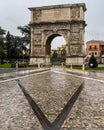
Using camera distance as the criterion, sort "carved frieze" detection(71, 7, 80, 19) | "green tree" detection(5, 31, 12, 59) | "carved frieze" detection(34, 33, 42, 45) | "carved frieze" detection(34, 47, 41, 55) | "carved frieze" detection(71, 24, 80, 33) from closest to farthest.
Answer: "carved frieze" detection(71, 7, 80, 19)
"carved frieze" detection(71, 24, 80, 33)
"carved frieze" detection(34, 47, 41, 55)
"carved frieze" detection(34, 33, 42, 45)
"green tree" detection(5, 31, 12, 59)

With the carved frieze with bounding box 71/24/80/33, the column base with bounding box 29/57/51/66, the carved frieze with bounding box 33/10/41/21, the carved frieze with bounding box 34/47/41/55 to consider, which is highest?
the carved frieze with bounding box 33/10/41/21

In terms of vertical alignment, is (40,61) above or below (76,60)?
below

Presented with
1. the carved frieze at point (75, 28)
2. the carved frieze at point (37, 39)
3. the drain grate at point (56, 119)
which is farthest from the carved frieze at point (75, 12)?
the drain grate at point (56, 119)

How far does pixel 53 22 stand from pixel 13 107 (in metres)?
40.5

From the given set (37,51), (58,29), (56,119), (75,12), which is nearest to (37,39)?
(37,51)

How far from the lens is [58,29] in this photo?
46.7 meters

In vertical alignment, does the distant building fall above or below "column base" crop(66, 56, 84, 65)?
above

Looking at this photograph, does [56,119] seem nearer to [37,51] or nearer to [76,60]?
[76,60]

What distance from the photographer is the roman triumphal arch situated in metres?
45.2

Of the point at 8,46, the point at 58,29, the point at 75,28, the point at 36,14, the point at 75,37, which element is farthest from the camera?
the point at 8,46

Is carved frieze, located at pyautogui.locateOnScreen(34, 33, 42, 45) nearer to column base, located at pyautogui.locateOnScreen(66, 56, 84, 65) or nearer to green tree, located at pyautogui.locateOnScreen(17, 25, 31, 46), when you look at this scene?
column base, located at pyautogui.locateOnScreen(66, 56, 84, 65)

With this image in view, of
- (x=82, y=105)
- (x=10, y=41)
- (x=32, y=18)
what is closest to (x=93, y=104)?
(x=82, y=105)

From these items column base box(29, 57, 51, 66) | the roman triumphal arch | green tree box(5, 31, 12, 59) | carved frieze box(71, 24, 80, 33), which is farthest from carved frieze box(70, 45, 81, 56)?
green tree box(5, 31, 12, 59)

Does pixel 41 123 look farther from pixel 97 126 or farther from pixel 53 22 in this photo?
pixel 53 22
